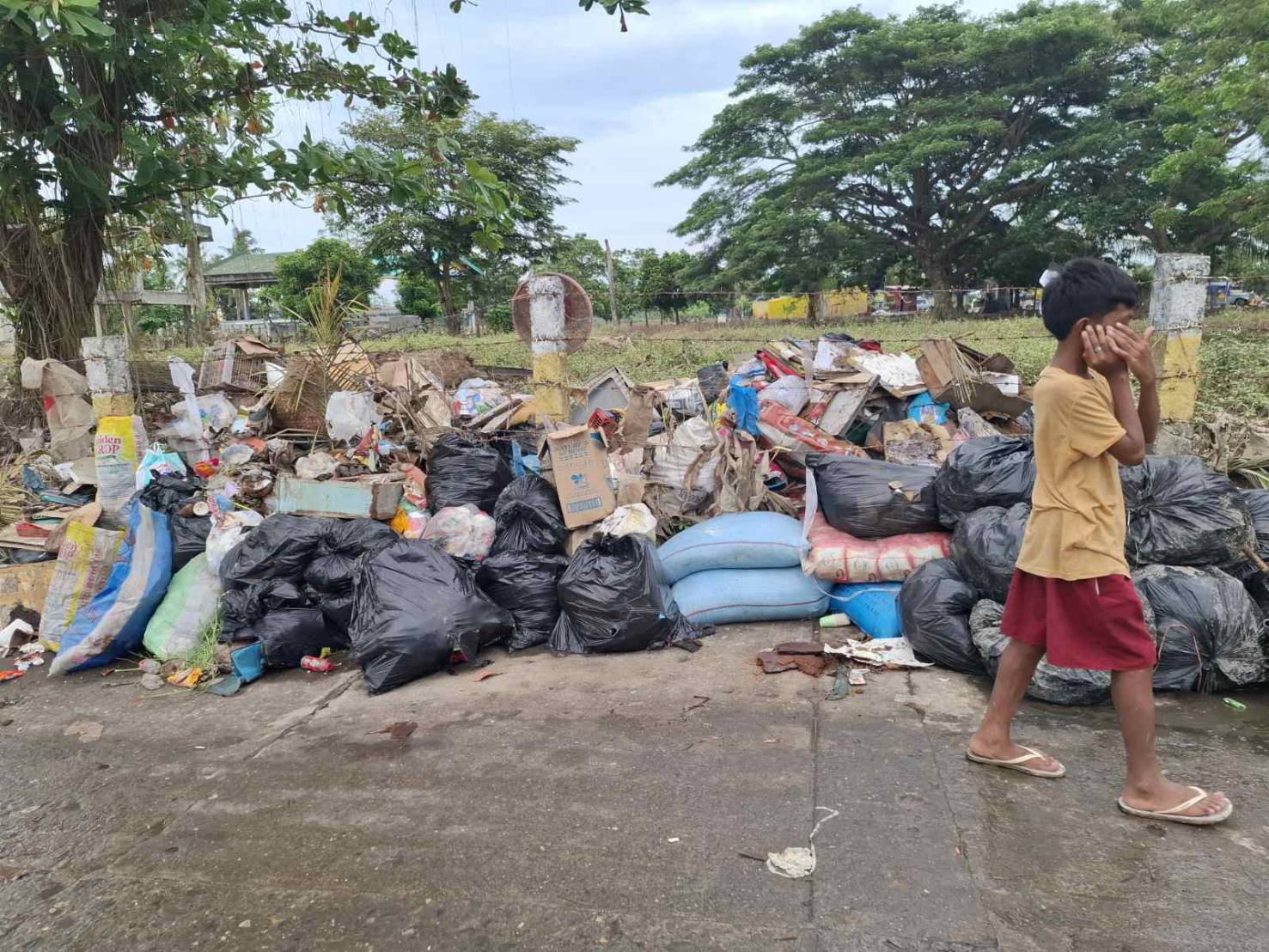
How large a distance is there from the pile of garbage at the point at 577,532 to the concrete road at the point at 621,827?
296mm

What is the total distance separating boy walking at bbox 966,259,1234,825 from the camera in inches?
78.4

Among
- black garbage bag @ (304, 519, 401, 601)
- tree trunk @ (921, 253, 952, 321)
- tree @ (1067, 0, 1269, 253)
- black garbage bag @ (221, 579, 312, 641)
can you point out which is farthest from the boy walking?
tree trunk @ (921, 253, 952, 321)

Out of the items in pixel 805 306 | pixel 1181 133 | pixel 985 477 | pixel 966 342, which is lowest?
pixel 985 477

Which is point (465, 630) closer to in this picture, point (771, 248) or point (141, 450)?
point (141, 450)

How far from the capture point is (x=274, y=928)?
1.87 m

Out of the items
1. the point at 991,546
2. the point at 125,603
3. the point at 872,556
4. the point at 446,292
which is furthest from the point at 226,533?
the point at 446,292

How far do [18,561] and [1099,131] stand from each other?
2413 centimetres

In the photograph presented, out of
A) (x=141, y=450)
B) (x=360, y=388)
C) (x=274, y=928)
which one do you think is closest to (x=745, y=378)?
(x=360, y=388)

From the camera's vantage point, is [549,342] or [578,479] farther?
[549,342]

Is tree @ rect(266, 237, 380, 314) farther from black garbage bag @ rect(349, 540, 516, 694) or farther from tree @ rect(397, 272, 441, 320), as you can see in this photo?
black garbage bag @ rect(349, 540, 516, 694)

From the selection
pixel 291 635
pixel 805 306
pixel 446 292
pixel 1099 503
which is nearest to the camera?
pixel 1099 503

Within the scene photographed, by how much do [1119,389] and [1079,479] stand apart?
0.82ft

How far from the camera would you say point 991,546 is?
3.04 meters

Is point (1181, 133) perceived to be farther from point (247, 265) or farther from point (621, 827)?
point (247, 265)
